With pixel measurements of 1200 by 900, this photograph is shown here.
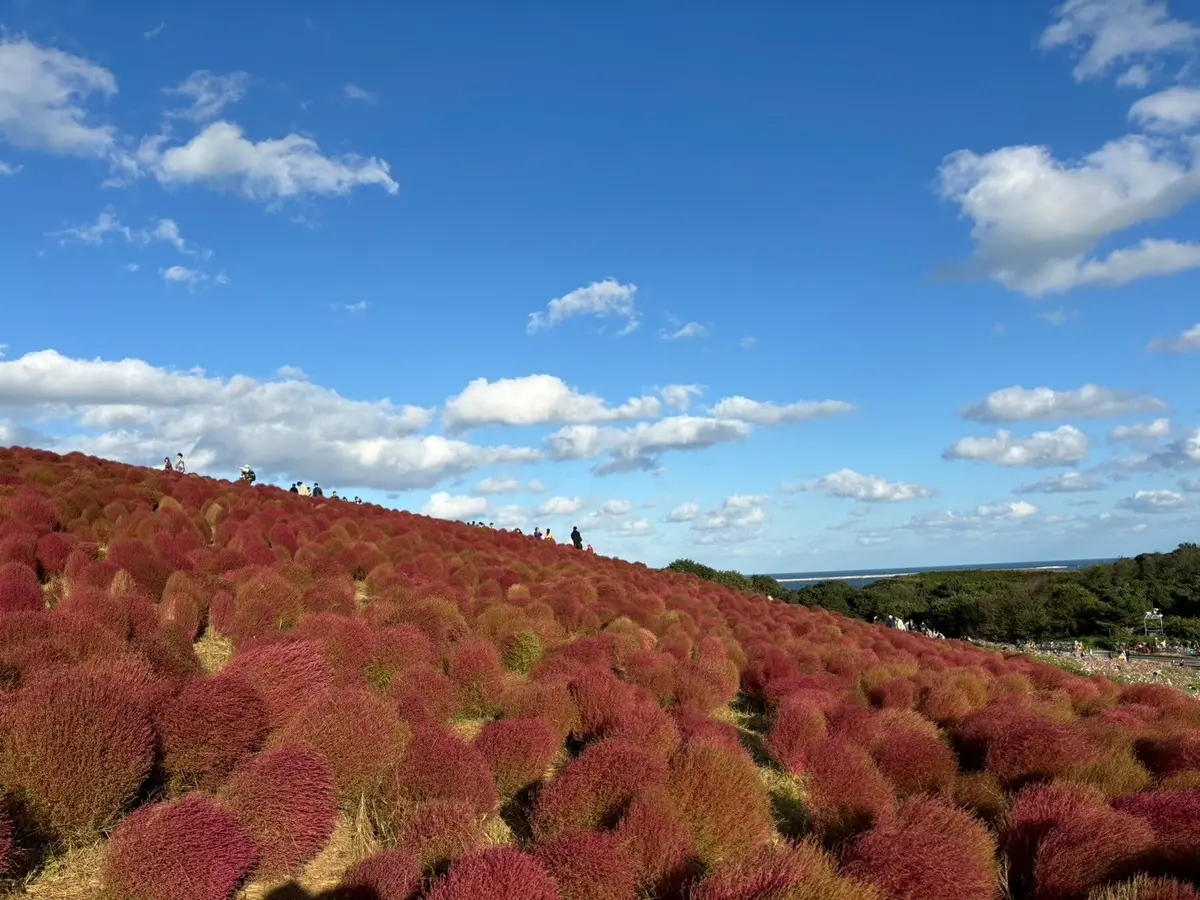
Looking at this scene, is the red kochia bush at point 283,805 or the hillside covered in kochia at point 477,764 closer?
the hillside covered in kochia at point 477,764

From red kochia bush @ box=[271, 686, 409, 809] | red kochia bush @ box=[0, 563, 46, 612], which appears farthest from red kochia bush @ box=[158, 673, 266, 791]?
red kochia bush @ box=[0, 563, 46, 612]

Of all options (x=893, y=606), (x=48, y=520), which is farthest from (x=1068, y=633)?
(x=48, y=520)

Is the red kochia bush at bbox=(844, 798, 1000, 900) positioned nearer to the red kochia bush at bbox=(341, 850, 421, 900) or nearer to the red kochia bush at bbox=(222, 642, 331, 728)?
the red kochia bush at bbox=(341, 850, 421, 900)

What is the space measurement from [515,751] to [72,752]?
2811 millimetres

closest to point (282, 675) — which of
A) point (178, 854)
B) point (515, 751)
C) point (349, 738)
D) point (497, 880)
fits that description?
point (349, 738)

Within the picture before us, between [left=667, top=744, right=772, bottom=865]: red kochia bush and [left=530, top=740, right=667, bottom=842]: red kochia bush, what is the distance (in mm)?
186

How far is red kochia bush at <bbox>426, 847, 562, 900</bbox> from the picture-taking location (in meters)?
3.69

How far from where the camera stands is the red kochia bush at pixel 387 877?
4.08 m

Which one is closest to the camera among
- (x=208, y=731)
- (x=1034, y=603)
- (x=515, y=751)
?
(x=208, y=731)

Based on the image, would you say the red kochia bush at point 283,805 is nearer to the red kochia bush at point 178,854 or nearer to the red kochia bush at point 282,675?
the red kochia bush at point 178,854

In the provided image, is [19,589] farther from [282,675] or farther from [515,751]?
[515,751]

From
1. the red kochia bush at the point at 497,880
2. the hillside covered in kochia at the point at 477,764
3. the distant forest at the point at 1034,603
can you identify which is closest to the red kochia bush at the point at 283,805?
the hillside covered in kochia at the point at 477,764

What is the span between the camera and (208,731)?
485 centimetres

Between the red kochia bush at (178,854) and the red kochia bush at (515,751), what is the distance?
6.73 ft
